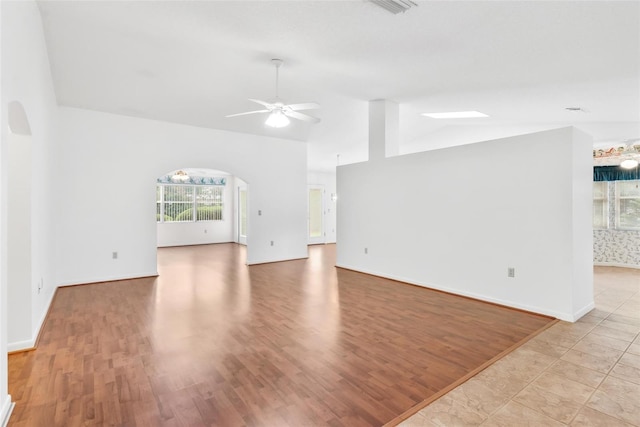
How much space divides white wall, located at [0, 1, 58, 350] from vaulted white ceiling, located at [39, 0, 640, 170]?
41 cm

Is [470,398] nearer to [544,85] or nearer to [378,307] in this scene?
[378,307]

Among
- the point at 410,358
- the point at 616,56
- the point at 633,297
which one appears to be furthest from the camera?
the point at 633,297

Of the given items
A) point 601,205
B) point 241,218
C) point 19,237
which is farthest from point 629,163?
point 241,218

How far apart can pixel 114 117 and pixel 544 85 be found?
6.73 metres

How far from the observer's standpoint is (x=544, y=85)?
417 centimetres

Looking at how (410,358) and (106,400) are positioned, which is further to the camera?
(410,358)

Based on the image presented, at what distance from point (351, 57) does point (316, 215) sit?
26.6 feet

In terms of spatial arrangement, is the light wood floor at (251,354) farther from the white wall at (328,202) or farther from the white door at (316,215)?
the white wall at (328,202)

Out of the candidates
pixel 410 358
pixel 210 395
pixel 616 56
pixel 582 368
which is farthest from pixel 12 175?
pixel 616 56

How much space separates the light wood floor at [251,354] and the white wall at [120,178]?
74 cm

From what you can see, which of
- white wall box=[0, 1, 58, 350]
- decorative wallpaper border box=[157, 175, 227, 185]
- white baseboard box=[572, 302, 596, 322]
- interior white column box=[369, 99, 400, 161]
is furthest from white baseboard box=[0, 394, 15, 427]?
decorative wallpaper border box=[157, 175, 227, 185]

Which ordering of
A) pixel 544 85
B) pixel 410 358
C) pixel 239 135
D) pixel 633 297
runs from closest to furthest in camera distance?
1. pixel 410 358
2. pixel 544 85
3. pixel 633 297
4. pixel 239 135

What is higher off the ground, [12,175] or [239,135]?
[239,135]

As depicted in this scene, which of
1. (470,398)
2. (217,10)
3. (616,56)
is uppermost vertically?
(217,10)
